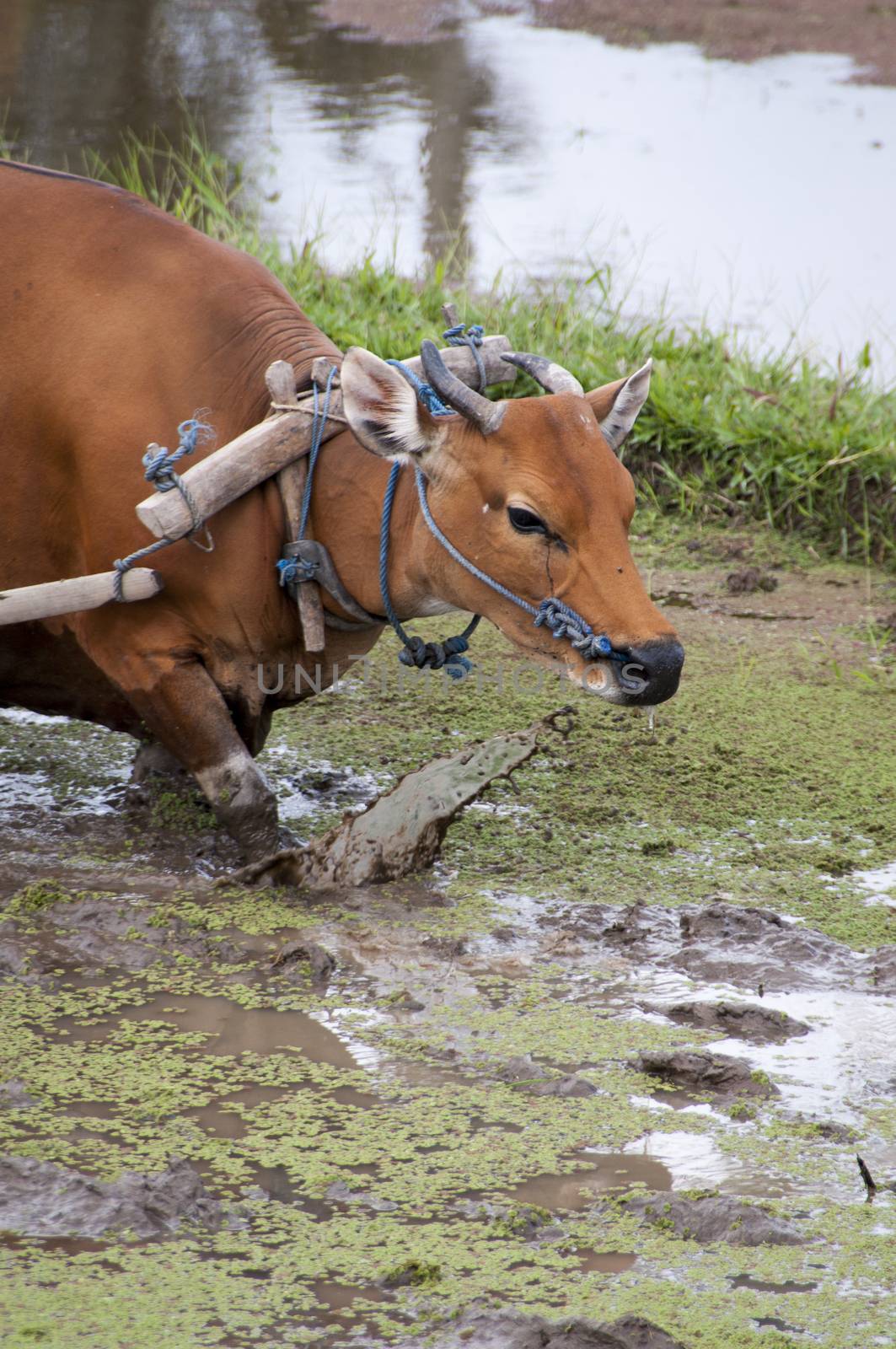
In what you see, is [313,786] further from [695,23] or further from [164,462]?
[695,23]

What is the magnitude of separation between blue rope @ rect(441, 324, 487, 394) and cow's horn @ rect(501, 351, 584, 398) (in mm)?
87

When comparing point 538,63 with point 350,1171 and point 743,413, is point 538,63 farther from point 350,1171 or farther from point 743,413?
point 350,1171

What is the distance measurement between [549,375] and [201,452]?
71 cm

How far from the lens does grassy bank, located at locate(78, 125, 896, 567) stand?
5.59 metres

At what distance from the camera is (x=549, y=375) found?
10.3ft

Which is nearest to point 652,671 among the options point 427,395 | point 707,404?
point 427,395

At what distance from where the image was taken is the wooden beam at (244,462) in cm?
306

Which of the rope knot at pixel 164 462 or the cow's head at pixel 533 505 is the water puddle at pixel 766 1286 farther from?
the rope knot at pixel 164 462

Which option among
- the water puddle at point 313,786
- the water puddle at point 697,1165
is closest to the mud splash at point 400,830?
the water puddle at point 313,786

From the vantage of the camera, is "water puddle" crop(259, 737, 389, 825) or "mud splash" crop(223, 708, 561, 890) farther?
"water puddle" crop(259, 737, 389, 825)

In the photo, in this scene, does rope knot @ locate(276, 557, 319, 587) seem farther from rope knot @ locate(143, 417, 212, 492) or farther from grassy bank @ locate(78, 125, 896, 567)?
grassy bank @ locate(78, 125, 896, 567)

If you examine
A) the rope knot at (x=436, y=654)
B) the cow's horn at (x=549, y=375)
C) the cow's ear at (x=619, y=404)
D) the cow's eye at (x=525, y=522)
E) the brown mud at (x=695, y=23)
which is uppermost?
the brown mud at (x=695, y=23)

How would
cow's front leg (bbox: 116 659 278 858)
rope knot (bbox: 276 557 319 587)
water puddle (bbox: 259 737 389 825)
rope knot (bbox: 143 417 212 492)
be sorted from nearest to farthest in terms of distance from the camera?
rope knot (bbox: 143 417 212 492), rope knot (bbox: 276 557 319 587), cow's front leg (bbox: 116 659 278 858), water puddle (bbox: 259 737 389 825)

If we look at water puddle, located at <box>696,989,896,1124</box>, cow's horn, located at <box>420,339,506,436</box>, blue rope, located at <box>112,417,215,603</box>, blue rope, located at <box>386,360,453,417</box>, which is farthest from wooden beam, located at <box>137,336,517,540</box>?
water puddle, located at <box>696,989,896,1124</box>
